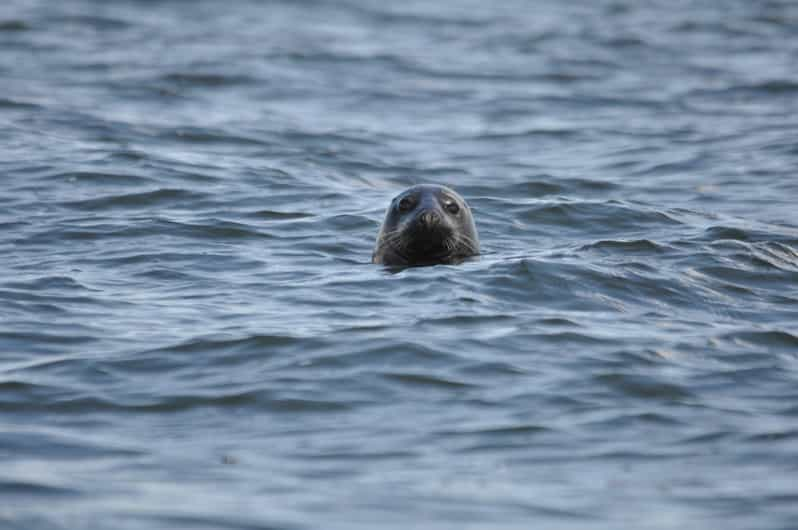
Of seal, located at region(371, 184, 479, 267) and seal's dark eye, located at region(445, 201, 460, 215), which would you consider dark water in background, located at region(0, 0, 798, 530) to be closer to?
seal, located at region(371, 184, 479, 267)

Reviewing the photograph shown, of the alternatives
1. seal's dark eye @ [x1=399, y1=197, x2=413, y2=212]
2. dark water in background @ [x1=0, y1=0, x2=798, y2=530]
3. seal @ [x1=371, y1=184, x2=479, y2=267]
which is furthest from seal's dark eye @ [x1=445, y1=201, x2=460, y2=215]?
dark water in background @ [x1=0, y1=0, x2=798, y2=530]

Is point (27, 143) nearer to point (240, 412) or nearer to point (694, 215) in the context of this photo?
point (694, 215)

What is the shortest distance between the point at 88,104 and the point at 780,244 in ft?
33.6

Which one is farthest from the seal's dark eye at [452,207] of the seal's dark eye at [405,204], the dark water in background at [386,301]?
the dark water in background at [386,301]

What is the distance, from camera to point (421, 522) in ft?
20.4

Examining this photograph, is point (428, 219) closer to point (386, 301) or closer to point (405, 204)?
point (405, 204)

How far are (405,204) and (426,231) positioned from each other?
0.45 m

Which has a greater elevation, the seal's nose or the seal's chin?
the seal's nose

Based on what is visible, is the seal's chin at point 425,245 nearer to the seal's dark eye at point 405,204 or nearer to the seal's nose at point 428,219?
the seal's nose at point 428,219

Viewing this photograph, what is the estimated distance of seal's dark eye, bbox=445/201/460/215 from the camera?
38.1 ft

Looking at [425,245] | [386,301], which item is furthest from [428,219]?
[386,301]

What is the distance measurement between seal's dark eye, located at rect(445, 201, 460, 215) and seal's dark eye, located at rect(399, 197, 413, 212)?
28 centimetres

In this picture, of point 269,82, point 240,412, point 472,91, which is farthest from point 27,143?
point 240,412

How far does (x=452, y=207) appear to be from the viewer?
38.2ft
